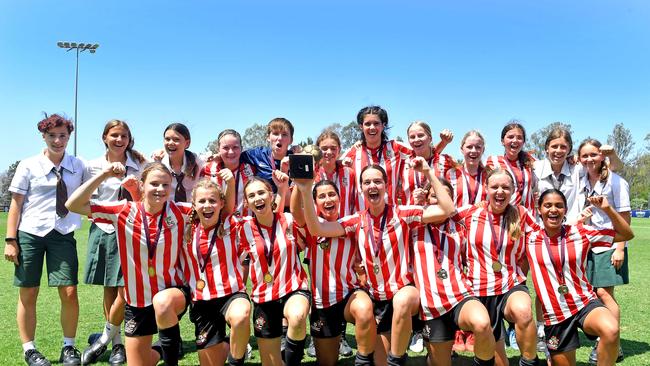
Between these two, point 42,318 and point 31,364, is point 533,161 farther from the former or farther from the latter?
point 42,318

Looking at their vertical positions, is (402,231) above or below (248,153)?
below

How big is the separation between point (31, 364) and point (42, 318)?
1.98 metres

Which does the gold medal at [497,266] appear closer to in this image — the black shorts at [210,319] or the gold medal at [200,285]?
the black shorts at [210,319]

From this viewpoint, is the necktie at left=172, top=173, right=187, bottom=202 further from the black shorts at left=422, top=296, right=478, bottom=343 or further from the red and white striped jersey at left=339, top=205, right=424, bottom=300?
the black shorts at left=422, top=296, right=478, bottom=343

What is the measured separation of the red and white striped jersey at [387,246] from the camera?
4.04 metres

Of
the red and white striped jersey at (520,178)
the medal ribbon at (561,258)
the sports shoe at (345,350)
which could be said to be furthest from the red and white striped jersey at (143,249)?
the red and white striped jersey at (520,178)

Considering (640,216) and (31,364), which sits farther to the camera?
(640,216)

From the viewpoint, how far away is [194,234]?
4.11 metres

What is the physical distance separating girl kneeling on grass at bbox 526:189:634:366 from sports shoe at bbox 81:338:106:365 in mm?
3776

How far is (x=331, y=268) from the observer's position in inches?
163

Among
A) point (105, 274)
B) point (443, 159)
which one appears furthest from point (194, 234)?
point (443, 159)

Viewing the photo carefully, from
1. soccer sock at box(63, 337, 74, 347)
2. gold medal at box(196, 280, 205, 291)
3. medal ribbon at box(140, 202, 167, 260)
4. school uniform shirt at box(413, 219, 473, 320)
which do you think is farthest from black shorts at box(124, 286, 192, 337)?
school uniform shirt at box(413, 219, 473, 320)

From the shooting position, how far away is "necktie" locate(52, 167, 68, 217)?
4633 mm

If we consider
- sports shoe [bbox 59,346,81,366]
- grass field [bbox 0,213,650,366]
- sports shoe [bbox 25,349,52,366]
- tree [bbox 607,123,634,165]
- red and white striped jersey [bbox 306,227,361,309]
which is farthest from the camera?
tree [bbox 607,123,634,165]
